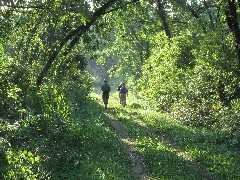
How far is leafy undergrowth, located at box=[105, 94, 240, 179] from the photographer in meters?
11.8

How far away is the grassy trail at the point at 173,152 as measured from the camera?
38.5 feet

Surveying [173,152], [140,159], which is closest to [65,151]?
[140,159]

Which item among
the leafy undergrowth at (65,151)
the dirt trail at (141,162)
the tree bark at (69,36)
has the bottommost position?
the dirt trail at (141,162)

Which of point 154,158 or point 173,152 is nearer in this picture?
point 154,158

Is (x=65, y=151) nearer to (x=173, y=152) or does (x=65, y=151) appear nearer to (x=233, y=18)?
(x=173, y=152)

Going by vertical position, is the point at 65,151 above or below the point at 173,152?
above

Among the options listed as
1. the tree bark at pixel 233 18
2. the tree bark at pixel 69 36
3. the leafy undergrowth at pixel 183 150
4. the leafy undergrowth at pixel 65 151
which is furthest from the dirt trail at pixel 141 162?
the tree bark at pixel 69 36

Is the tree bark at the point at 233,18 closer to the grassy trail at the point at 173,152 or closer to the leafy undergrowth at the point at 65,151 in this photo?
the grassy trail at the point at 173,152

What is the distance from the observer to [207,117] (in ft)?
65.3

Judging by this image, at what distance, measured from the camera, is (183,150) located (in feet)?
48.3

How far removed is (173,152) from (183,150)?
2.51 feet

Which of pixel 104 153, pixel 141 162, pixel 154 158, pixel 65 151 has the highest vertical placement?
pixel 65 151

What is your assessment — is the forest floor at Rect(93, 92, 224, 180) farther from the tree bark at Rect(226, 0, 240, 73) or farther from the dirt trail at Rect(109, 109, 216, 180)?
the tree bark at Rect(226, 0, 240, 73)

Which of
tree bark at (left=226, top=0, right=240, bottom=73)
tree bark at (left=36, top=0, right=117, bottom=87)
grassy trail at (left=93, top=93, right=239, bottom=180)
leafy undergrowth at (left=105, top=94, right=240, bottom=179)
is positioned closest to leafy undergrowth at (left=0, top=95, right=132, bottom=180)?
grassy trail at (left=93, top=93, right=239, bottom=180)
